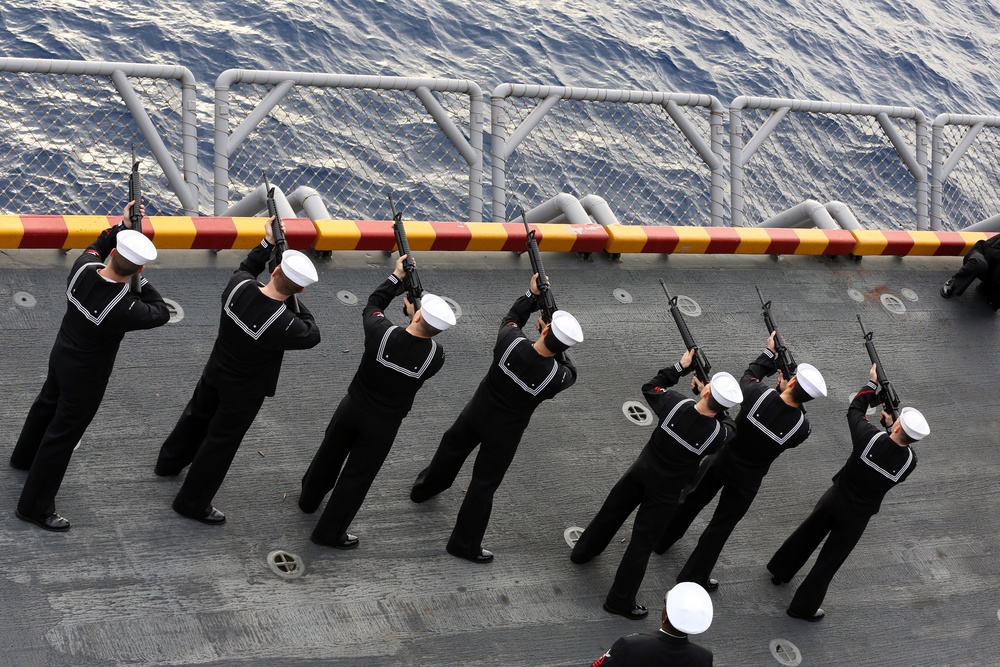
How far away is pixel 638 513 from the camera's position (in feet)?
25.2

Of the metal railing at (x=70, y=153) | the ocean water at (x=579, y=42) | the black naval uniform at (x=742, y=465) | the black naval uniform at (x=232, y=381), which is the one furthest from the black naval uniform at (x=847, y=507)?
the ocean water at (x=579, y=42)

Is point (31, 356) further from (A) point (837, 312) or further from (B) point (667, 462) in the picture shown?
(A) point (837, 312)

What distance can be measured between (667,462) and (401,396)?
1729 mm

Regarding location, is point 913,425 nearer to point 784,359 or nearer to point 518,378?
point 784,359

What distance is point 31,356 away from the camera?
26.8 feet

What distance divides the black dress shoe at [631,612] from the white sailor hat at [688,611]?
1763mm

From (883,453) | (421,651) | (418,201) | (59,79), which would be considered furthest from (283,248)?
(59,79)

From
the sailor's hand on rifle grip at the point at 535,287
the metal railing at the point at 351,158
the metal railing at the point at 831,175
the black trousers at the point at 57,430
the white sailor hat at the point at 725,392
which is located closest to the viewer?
the black trousers at the point at 57,430

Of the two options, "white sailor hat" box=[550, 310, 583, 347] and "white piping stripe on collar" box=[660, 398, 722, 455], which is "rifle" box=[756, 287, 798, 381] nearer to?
"white piping stripe on collar" box=[660, 398, 722, 455]

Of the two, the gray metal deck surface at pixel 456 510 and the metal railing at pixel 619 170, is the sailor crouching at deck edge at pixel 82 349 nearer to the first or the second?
the gray metal deck surface at pixel 456 510

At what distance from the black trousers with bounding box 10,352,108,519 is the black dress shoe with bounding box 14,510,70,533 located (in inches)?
0.9

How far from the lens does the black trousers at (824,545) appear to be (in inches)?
313

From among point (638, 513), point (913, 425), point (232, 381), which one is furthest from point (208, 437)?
point (913, 425)

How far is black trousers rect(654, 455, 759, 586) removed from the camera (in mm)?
7973
